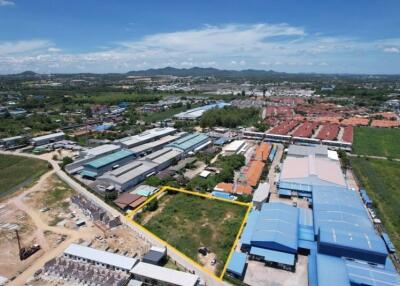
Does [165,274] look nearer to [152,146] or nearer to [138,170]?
[138,170]

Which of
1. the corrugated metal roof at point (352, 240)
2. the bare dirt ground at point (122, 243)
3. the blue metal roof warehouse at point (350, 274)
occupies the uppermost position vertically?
the corrugated metal roof at point (352, 240)

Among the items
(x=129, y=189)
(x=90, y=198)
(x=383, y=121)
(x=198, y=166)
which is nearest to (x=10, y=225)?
(x=90, y=198)

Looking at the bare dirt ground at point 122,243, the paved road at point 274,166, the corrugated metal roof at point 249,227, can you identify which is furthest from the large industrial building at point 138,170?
the corrugated metal roof at point 249,227

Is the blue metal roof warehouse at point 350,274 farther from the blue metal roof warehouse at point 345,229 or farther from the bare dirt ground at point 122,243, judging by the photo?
the bare dirt ground at point 122,243

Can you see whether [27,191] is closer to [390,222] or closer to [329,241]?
[329,241]

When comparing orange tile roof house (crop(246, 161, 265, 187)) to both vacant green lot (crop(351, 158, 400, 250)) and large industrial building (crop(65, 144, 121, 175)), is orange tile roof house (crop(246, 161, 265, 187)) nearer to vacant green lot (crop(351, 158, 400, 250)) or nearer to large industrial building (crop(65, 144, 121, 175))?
vacant green lot (crop(351, 158, 400, 250))

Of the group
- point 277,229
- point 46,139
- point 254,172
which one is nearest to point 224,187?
point 254,172

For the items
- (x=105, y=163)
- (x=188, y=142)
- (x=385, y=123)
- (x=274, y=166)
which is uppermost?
(x=385, y=123)
